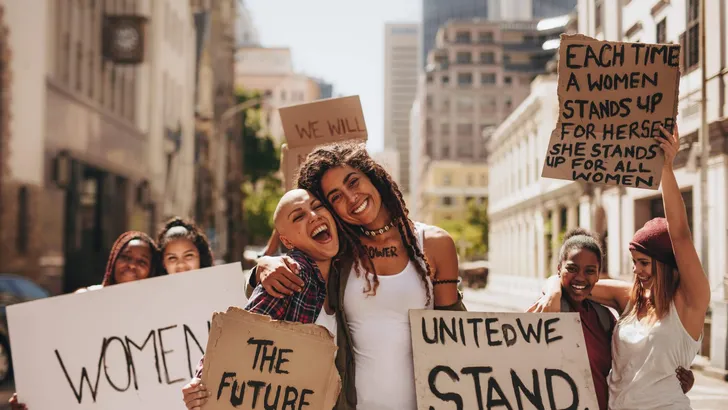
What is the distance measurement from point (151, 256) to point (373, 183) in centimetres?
210

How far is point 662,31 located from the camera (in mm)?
17906

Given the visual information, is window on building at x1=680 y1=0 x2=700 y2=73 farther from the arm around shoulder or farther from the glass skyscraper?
the glass skyscraper

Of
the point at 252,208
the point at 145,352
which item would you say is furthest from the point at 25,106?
the point at 252,208

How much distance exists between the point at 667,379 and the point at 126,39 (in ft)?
72.1

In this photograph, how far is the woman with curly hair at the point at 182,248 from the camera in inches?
202

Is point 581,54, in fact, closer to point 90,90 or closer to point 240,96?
point 90,90

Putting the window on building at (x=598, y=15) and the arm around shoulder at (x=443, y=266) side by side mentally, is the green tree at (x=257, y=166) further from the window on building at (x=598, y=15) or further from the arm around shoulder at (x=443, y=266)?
the arm around shoulder at (x=443, y=266)

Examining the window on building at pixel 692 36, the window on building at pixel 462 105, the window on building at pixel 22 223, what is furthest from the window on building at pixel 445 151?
the window on building at pixel 22 223

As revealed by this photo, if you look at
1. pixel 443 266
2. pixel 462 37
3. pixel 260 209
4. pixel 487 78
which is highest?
pixel 462 37

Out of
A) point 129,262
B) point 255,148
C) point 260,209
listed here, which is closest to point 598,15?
point 129,262

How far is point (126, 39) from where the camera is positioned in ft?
77.0

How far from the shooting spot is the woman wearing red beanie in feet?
11.3

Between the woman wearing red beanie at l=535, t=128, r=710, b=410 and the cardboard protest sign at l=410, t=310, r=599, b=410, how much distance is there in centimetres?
20

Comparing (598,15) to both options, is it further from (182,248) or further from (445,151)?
(445,151)
